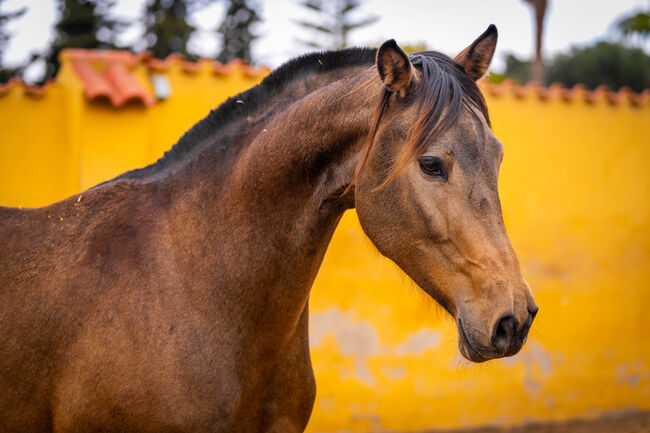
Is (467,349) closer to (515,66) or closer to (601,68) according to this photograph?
(601,68)

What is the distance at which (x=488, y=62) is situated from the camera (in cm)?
206

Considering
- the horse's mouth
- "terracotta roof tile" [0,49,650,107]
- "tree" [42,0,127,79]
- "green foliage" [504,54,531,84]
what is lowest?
"green foliage" [504,54,531,84]

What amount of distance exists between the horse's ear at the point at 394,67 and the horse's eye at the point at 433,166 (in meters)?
0.26

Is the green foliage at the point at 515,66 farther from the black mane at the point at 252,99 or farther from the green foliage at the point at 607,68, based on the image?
the black mane at the point at 252,99

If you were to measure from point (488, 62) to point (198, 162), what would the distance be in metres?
1.16

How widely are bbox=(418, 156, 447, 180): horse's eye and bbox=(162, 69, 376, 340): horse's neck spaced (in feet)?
0.94

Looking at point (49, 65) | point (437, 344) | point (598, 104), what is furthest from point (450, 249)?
point (49, 65)

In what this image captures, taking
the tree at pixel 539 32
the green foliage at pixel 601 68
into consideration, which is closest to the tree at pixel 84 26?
the tree at pixel 539 32

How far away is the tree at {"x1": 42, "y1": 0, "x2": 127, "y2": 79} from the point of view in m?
16.9

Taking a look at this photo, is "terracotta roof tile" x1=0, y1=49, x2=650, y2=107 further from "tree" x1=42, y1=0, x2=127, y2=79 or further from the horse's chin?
"tree" x1=42, y1=0, x2=127, y2=79

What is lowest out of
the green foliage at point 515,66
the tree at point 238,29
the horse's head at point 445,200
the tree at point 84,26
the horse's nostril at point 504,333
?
the green foliage at point 515,66

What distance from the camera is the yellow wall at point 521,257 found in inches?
187

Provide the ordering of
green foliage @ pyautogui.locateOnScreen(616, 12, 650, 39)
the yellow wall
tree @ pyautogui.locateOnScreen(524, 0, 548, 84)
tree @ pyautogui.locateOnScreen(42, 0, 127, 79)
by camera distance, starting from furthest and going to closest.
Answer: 1. tree @ pyautogui.locateOnScreen(42, 0, 127, 79)
2. tree @ pyautogui.locateOnScreen(524, 0, 548, 84)
3. green foliage @ pyautogui.locateOnScreen(616, 12, 650, 39)
4. the yellow wall

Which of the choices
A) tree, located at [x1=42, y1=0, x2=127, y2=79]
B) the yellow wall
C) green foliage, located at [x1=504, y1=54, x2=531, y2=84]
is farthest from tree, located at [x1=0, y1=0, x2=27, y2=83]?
green foliage, located at [x1=504, y1=54, x2=531, y2=84]
